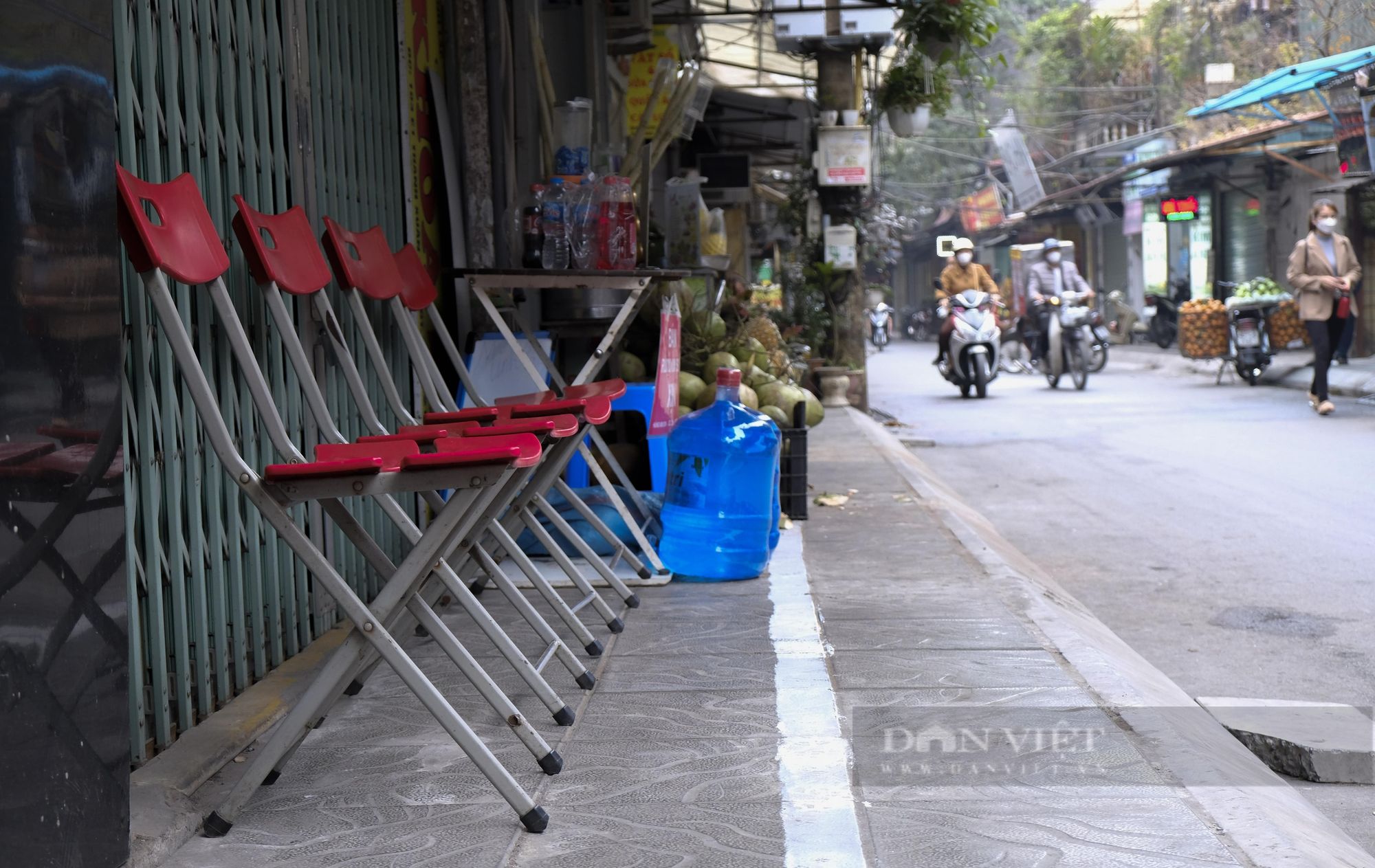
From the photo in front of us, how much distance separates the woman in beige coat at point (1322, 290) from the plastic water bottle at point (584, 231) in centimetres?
894

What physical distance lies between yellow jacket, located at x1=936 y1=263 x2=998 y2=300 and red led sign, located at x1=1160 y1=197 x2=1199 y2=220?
8585mm

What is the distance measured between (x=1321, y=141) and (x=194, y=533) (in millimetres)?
19420

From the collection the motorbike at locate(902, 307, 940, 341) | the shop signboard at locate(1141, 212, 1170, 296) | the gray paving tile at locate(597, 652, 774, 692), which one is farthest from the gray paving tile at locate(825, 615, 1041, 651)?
the motorbike at locate(902, 307, 940, 341)

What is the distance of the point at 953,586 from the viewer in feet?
15.3

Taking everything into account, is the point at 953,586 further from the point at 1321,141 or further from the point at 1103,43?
the point at 1103,43

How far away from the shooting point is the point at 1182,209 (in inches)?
907

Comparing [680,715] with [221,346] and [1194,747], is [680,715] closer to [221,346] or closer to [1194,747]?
[1194,747]

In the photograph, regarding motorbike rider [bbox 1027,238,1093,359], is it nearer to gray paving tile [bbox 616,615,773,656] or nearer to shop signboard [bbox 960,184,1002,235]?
gray paving tile [bbox 616,615,773,656]

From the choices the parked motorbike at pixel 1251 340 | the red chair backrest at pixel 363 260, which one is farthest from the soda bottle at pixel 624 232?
the parked motorbike at pixel 1251 340

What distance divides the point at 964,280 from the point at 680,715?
45.2ft

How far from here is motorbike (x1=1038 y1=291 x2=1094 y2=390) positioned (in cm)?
1641

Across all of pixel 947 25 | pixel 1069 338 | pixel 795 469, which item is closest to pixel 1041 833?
pixel 795 469

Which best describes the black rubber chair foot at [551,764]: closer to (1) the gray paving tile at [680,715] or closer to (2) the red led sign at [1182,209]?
(1) the gray paving tile at [680,715]

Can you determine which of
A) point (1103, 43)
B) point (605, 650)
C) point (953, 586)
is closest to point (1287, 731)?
point (953, 586)
